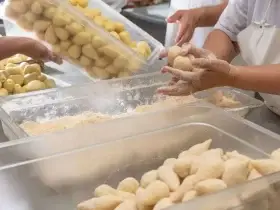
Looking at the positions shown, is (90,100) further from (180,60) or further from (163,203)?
(163,203)

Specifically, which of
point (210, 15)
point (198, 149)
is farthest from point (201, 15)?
point (198, 149)

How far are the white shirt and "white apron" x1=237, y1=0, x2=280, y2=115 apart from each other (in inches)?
0.5

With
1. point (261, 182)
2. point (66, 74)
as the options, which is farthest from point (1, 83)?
point (261, 182)

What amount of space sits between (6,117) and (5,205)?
31 cm

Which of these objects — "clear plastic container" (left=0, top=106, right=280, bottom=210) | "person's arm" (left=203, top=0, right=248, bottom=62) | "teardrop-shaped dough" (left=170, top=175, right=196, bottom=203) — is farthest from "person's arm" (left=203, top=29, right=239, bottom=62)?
"teardrop-shaped dough" (left=170, top=175, right=196, bottom=203)

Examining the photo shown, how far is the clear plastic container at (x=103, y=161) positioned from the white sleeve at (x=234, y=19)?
47 cm

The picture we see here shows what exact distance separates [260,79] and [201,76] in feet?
0.49

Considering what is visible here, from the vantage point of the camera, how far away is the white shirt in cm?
111

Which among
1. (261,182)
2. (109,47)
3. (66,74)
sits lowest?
(66,74)

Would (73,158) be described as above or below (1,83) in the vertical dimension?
above

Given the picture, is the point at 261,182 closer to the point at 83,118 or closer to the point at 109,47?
the point at 83,118

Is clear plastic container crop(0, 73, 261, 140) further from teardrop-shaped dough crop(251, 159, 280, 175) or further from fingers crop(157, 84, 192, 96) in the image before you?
teardrop-shaped dough crop(251, 159, 280, 175)

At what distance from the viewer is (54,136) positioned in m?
0.70

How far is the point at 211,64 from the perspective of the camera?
0.83m
